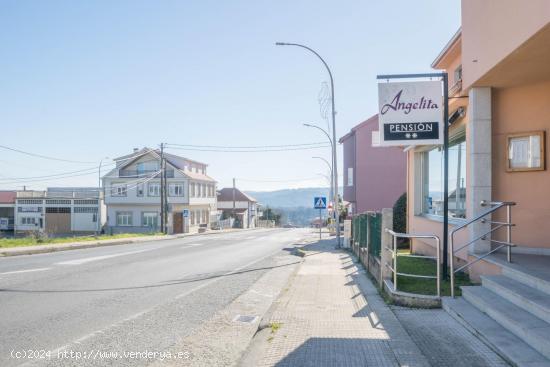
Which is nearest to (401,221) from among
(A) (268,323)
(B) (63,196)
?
(A) (268,323)

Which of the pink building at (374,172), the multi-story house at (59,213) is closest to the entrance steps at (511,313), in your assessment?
the pink building at (374,172)

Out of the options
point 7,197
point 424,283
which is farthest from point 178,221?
point 424,283

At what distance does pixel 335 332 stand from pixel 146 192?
57.7 meters

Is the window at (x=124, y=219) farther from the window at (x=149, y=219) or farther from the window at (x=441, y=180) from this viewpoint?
the window at (x=441, y=180)

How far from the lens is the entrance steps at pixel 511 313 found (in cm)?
469

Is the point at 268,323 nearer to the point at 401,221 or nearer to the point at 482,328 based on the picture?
the point at 482,328

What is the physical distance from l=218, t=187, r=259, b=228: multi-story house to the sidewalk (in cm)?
7629

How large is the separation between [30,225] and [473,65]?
68998 mm

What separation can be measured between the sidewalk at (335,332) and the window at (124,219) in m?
55.6

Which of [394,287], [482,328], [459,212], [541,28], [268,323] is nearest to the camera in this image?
[482,328]

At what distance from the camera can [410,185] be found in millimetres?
16109

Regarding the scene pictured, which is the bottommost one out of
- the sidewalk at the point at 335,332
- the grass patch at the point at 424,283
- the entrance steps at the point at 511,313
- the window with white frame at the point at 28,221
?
the window with white frame at the point at 28,221

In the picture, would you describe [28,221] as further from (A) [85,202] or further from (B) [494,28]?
(B) [494,28]

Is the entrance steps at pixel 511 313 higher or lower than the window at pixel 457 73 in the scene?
lower
